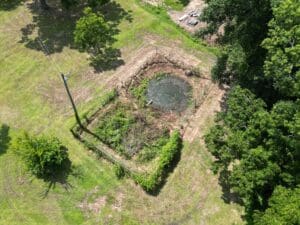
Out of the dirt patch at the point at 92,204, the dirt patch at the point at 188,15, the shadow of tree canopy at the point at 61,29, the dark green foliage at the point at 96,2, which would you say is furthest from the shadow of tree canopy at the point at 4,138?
the dirt patch at the point at 188,15

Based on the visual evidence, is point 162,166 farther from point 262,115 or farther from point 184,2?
point 184,2

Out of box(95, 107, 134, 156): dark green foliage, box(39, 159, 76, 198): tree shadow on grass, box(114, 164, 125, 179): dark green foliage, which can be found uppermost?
box(95, 107, 134, 156): dark green foliage

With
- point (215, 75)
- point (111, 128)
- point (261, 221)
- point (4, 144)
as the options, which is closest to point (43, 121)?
point (4, 144)

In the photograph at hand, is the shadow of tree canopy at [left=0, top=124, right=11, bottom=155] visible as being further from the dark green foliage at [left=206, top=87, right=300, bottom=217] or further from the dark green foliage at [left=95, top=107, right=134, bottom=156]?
the dark green foliage at [left=206, top=87, right=300, bottom=217]

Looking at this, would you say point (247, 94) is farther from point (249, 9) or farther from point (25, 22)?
point (25, 22)

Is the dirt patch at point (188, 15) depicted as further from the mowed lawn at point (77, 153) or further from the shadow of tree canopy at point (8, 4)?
the shadow of tree canopy at point (8, 4)

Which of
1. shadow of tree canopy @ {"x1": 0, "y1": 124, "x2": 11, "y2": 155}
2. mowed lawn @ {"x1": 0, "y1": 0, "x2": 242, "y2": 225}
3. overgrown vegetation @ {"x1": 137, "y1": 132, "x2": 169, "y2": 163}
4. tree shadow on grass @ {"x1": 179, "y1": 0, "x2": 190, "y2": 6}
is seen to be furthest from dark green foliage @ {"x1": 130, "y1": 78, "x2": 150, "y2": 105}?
tree shadow on grass @ {"x1": 179, "y1": 0, "x2": 190, "y2": 6}

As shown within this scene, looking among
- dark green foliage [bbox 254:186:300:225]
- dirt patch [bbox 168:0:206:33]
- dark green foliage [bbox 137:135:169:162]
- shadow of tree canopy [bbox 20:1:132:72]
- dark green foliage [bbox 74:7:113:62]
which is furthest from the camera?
dirt patch [bbox 168:0:206:33]
